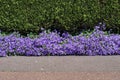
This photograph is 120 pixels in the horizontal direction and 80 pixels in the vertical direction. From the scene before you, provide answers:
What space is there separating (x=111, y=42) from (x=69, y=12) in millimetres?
1257

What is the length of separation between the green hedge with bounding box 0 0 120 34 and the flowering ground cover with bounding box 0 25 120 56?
44 cm

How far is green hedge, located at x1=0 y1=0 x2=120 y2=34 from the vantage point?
8.44m

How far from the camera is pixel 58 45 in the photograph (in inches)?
315
